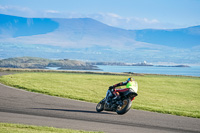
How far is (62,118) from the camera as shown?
1450 centimetres

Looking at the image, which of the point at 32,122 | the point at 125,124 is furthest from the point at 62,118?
the point at 125,124

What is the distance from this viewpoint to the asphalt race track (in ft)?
42.0

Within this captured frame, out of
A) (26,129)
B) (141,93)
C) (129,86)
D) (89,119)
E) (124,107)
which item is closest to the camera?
(26,129)

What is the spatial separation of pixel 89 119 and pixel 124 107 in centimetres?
185

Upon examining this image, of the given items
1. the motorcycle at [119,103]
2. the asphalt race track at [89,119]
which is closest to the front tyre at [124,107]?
the motorcycle at [119,103]

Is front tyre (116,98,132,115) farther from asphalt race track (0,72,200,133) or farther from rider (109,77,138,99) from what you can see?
rider (109,77,138,99)

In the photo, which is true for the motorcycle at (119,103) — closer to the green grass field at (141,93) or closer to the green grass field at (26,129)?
the green grass field at (141,93)

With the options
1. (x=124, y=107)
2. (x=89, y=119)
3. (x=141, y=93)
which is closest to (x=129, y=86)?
(x=124, y=107)

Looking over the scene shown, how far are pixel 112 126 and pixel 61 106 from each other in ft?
18.0

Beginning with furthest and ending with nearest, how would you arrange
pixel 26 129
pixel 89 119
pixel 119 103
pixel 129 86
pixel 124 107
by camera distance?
pixel 119 103
pixel 124 107
pixel 129 86
pixel 89 119
pixel 26 129

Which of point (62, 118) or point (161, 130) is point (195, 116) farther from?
point (62, 118)

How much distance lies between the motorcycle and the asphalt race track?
0.96 feet

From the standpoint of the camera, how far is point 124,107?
606 inches

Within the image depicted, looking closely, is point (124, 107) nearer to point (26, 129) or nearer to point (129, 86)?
point (129, 86)
